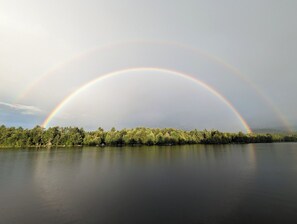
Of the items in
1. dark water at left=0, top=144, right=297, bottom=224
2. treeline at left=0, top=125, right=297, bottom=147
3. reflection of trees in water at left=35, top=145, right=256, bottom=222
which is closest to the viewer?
dark water at left=0, top=144, right=297, bottom=224

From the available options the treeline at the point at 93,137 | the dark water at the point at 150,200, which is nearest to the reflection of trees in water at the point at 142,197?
the dark water at the point at 150,200

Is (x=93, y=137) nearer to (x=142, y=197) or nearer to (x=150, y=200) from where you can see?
(x=142, y=197)

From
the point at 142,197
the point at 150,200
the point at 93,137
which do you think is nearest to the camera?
the point at 150,200

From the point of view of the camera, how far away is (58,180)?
2870 cm

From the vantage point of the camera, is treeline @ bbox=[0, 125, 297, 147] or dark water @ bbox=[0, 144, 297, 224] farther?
treeline @ bbox=[0, 125, 297, 147]

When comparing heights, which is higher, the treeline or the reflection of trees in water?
the treeline

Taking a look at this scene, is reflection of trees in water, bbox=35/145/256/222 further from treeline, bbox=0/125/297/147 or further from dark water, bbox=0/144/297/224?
treeline, bbox=0/125/297/147

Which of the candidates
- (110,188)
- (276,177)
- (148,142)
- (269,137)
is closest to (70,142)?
(148,142)

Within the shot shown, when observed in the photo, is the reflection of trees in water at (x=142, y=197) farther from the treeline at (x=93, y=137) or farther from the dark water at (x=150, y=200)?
the treeline at (x=93, y=137)

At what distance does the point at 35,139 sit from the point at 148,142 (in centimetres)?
7309

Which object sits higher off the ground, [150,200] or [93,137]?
[93,137]

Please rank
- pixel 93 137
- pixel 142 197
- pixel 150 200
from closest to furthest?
pixel 150 200 < pixel 142 197 < pixel 93 137

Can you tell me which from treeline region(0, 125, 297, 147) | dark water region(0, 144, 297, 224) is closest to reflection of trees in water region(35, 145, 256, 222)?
dark water region(0, 144, 297, 224)

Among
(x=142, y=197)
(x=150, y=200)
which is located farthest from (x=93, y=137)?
(x=150, y=200)
